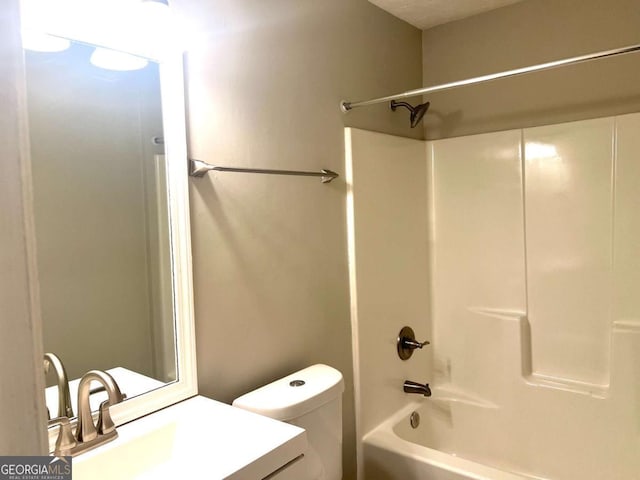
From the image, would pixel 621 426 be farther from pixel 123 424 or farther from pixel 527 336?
pixel 123 424

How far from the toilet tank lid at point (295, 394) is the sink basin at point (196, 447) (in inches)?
3.8

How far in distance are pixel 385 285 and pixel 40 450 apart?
6.10 feet

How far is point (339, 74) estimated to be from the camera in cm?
200

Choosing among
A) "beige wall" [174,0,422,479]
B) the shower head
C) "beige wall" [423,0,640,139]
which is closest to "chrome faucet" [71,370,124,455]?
"beige wall" [174,0,422,479]

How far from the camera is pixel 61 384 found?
114 cm

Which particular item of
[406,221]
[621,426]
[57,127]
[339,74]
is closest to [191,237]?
[57,127]

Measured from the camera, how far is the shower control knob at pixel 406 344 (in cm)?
231

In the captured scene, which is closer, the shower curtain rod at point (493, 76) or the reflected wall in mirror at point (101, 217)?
the reflected wall in mirror at point (101, 217)

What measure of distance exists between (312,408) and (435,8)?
6.03 feet

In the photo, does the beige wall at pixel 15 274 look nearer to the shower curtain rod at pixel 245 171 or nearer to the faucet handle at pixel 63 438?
the faucet handle at pixel 63 438

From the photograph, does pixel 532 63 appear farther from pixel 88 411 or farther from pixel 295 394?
pixel 88 411

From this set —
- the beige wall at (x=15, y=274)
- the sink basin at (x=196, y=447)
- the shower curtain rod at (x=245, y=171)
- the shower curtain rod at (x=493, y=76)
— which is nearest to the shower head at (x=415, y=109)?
the shower curtain rod at (x=493, y=76)

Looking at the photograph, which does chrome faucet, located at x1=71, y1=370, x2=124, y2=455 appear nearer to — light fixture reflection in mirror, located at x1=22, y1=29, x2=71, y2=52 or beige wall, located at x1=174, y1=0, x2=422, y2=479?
beige wall, located at x1=174, y1=0, x2=422, y2=479

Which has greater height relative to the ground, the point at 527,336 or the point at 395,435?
the point at 527,336
